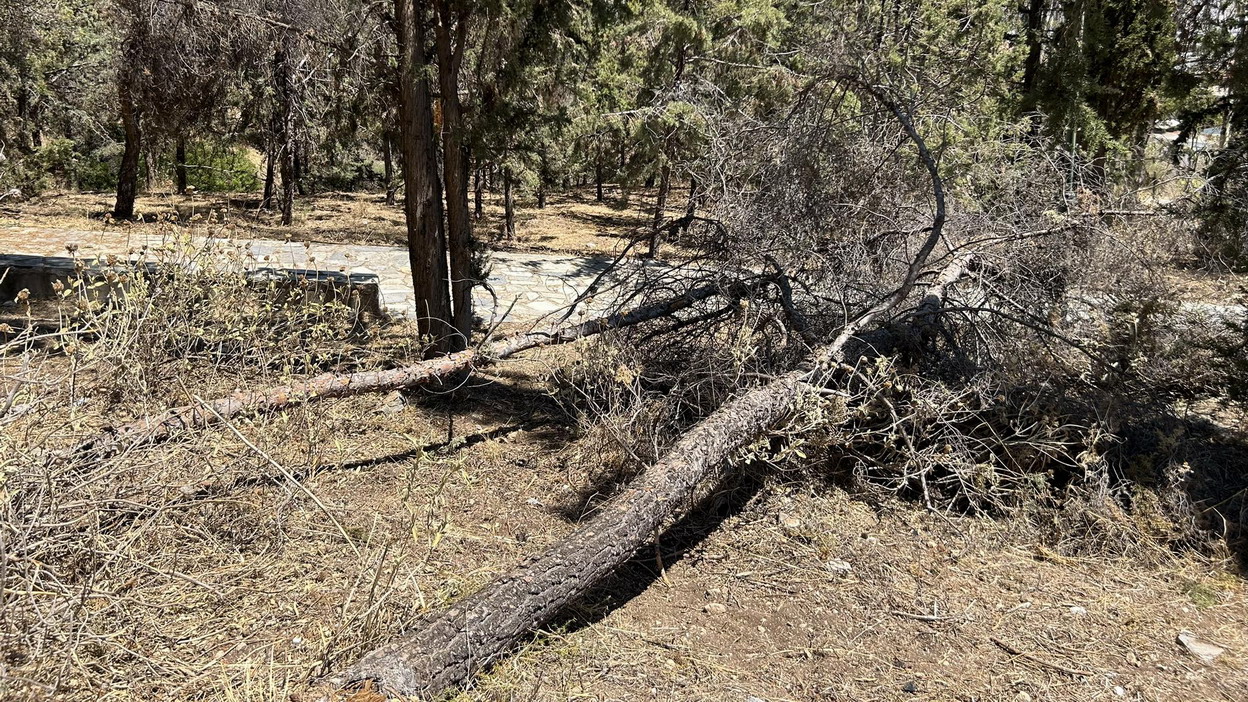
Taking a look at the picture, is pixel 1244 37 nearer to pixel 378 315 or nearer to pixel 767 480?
pixel 767 480

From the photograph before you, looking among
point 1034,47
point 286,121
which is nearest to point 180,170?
point 286,121

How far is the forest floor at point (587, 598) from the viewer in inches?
108

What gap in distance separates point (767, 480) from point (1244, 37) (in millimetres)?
3797

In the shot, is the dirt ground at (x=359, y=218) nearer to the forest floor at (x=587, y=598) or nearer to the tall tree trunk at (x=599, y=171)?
the tall tree trunk at (x=599, y=171)

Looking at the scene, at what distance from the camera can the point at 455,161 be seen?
18.8 feet

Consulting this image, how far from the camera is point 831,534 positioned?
4.25 m

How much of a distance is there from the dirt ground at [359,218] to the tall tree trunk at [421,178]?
5.25 metres

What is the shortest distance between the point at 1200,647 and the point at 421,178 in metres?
5.09

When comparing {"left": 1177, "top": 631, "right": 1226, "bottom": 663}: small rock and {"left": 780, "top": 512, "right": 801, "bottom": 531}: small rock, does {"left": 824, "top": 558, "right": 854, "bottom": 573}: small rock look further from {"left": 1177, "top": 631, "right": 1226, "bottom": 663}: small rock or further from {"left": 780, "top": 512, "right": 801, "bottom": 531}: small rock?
{"left": 1177, "top": 631, "right": 1226, "bottom": 663}: small rock

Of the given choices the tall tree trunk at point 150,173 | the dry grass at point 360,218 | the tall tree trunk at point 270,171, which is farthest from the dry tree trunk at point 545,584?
the tall tree trunk at point 150,173

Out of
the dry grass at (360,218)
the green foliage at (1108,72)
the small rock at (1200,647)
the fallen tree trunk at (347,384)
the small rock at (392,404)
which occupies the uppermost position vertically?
the green foliage at (1108,72)

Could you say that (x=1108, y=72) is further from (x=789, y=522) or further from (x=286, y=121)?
(x=286, y=121)

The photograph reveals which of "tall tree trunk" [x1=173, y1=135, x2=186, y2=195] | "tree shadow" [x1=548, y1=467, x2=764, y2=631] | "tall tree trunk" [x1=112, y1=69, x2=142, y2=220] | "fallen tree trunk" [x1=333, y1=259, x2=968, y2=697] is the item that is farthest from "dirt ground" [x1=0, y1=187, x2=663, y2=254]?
"fallen tree trunk" [x1=333, y1=259, x2=968, y2=697]

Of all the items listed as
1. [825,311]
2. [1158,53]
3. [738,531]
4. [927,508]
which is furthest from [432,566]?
[1158,53]
